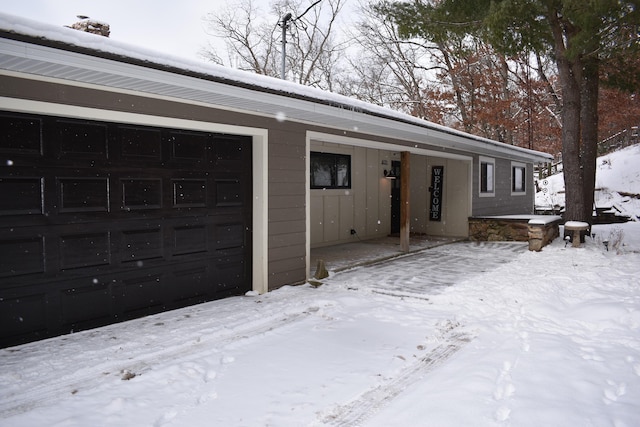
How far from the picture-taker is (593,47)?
9578 mm

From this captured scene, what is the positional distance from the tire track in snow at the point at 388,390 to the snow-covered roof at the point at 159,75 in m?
3.12

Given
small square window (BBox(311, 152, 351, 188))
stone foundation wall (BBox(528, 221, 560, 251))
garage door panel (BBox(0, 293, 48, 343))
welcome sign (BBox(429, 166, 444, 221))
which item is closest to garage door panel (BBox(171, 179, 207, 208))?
garage door panel (BBox(0, 293, 48, 343))

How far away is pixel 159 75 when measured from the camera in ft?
12.8

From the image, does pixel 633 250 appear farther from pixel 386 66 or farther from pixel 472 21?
pixel 386 66

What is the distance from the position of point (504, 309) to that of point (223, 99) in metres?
4.01

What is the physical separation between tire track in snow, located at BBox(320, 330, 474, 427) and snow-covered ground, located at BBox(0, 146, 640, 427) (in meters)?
0.01

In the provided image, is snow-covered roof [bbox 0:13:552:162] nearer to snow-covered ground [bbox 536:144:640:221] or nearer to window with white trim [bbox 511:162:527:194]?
window with white trim [bbox 511:162:527:194]

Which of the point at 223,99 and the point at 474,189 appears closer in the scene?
the point at 223,99

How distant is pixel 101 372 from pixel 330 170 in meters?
7.56

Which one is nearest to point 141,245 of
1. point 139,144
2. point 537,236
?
point 139,144

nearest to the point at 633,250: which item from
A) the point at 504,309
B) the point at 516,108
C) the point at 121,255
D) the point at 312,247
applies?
the point at 504,309

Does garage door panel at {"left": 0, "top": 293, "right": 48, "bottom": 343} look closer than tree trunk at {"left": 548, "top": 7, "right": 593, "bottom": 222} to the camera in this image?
Yes

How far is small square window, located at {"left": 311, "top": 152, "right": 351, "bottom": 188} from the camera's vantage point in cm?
991

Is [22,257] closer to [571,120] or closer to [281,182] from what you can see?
[281,182]
